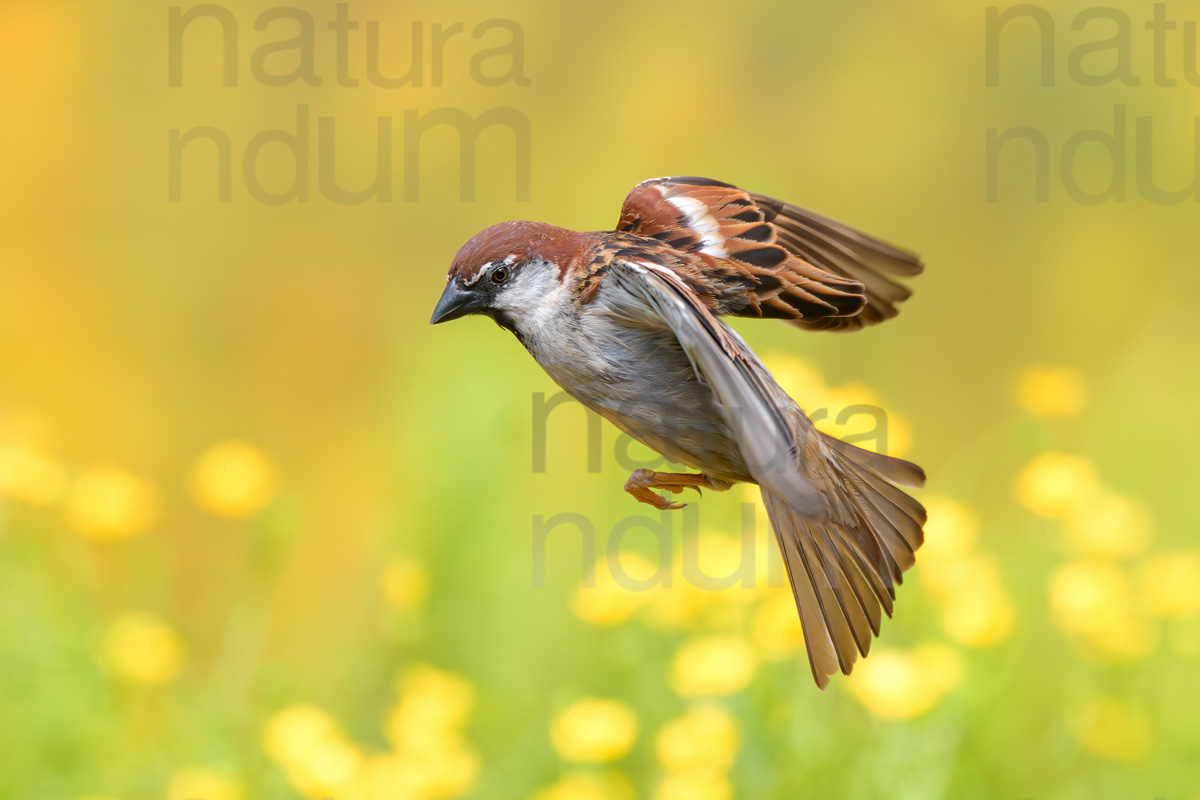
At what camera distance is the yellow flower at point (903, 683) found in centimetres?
185

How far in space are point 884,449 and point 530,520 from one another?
46.9 inches

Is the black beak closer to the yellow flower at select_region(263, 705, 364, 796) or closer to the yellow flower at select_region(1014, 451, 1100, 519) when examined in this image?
the yellow flower at select_region(263, 705, 364, 796)

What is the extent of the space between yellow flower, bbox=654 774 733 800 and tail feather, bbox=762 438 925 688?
2.09ft

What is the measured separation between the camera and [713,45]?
13.0 ft

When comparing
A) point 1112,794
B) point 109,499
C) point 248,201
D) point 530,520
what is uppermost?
point 248,201

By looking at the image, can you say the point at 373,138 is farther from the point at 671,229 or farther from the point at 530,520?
the point at 671,229

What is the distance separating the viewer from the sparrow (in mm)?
1254

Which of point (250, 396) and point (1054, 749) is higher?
point (250, 396)

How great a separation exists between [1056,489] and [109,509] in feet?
6.48

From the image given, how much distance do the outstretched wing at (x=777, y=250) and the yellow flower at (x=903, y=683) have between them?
615 millimetres

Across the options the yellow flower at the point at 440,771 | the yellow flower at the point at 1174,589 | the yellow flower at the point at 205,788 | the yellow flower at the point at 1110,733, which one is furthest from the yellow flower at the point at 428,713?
the yellow flower at the point at 1174,589

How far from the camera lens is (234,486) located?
2580 millimetres

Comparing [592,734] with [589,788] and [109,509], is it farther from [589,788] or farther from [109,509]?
[109,509]

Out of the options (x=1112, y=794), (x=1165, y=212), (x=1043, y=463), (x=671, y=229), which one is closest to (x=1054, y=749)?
(x=1112, y=794)
